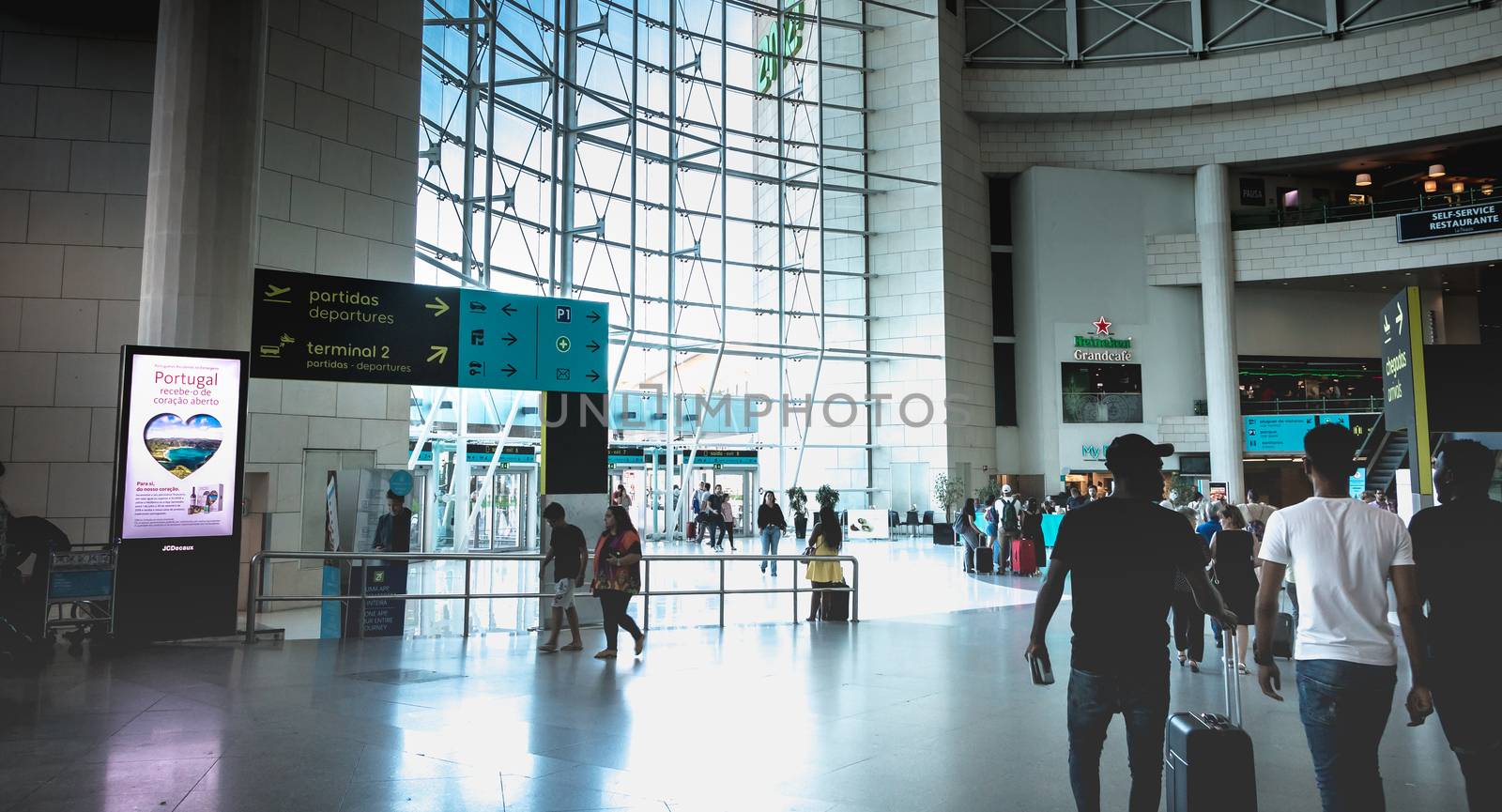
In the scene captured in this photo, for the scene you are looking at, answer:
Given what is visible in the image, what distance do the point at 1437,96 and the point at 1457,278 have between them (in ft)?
19.6

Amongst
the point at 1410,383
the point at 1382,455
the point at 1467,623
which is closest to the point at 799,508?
the point at 1382,455

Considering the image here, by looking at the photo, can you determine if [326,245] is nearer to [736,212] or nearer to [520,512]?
[520,512]

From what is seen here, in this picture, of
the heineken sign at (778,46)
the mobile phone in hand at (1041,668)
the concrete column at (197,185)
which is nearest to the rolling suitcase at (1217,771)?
the mobile phone in hand at (1041,668)

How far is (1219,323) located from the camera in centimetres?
3041

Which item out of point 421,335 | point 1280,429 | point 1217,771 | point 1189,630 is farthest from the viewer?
point 1280,429

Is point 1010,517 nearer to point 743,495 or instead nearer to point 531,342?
point 531,342

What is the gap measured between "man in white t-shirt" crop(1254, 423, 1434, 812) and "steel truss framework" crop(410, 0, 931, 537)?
13630 millimetres

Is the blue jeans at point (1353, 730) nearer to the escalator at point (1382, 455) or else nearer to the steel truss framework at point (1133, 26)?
the escalator at point (1382, 455)

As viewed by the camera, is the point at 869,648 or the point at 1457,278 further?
the point at 1457,278

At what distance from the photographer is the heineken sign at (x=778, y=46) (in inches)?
1150

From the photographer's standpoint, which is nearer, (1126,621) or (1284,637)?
(1126,621)

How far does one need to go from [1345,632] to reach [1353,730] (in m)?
0.32

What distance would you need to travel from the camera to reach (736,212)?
28.0 meters

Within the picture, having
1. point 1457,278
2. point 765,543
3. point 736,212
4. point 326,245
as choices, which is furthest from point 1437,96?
point 326,245
